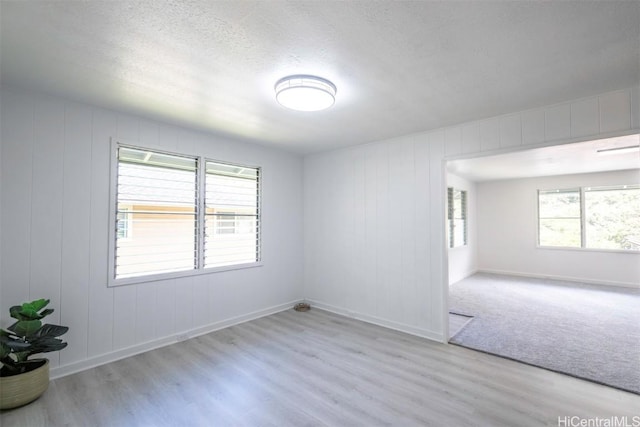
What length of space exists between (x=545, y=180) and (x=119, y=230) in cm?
834

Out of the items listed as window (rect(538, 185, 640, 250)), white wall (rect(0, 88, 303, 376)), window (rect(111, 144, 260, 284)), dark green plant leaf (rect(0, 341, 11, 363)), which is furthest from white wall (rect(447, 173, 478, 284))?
dark green plant leaf (rect(0, 341, 11, 363))

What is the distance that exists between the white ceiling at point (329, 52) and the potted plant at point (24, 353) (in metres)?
1.89

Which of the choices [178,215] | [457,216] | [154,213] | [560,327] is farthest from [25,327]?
[457,216]

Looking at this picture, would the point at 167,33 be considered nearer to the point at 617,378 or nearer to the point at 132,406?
the point at 132,406

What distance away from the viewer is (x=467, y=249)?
23.0 feet

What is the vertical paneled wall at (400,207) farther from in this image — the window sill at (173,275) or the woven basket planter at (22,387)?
the woven basket planter at (22,387)

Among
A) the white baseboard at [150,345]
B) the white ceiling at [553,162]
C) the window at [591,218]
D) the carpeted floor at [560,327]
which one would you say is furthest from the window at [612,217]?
the white baseboard at [150,345]

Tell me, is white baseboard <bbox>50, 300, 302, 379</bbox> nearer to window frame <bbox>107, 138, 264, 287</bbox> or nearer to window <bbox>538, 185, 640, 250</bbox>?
window frame <bbox>107, 138, 264, 287</bbox>

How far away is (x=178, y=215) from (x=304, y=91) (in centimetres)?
221

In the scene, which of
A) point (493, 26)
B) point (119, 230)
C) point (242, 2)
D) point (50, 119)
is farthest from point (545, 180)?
point (50, 119)

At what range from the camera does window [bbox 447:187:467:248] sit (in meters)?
6.12

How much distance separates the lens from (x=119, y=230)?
116 inches

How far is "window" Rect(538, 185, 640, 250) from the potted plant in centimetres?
866

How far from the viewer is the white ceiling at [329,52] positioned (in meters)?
1.53
